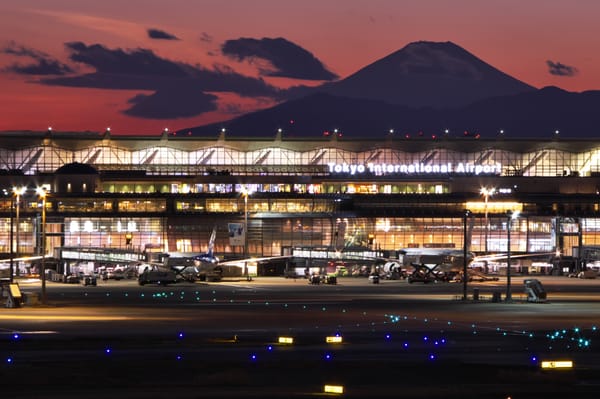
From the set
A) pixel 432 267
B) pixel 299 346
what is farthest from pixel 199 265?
pixel 299 346

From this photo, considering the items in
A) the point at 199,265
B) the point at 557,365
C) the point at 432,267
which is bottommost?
the point at 557,365

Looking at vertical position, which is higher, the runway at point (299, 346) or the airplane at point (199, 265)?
the airplane at point (199, 265)

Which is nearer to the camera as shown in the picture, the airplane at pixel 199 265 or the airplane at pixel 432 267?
the airplane at pixel 432 267

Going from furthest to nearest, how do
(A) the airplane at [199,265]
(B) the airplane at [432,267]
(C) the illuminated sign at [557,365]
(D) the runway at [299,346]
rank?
(A) the airplane at [199,265]
(B) the airplane at [432,267]
(C) the illuminated sign at [557,365]
(D) the runway at [299,346]

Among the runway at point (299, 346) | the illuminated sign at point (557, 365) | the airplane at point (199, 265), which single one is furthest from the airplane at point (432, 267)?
the illuminated sign at point (557, 365)

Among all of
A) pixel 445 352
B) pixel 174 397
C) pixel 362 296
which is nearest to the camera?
pixel 174 397

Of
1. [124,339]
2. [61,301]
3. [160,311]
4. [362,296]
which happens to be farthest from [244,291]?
[124,339]

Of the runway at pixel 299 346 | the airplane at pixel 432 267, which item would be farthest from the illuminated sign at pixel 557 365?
the airplane at pixel 432 267

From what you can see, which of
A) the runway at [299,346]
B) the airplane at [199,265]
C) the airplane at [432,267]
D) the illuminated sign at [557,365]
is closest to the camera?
the runway at [299,346]

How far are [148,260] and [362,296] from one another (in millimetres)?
64578

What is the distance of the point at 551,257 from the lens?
591 ft

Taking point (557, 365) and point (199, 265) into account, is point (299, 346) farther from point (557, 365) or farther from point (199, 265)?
point (199, 265)

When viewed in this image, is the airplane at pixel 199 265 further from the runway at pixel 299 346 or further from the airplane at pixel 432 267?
the runway at pixel 299 346

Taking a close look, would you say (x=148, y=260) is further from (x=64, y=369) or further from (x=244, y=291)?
(x=64, y=369)
